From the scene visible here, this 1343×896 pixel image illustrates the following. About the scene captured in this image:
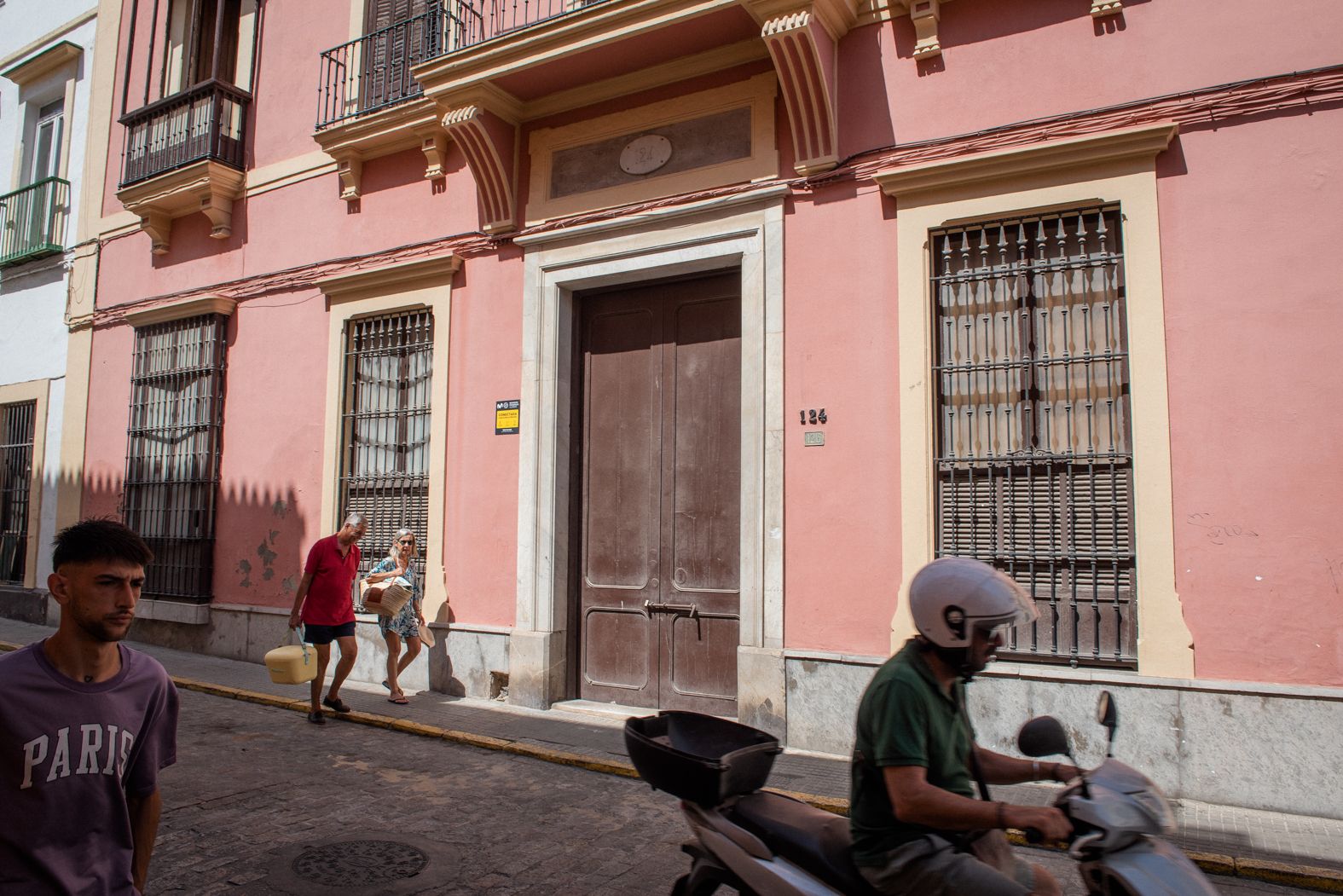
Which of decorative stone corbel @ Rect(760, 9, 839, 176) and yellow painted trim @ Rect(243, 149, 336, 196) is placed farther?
yellow painted trim @ Rect(243, 149, 336, 196)

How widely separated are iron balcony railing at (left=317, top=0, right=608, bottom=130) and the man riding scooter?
6.95 m

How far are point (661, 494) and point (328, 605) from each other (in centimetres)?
280

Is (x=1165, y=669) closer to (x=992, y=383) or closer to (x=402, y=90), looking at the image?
(x=992, y=383)

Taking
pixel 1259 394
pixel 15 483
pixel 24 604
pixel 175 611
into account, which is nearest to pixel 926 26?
pixel 1259 394

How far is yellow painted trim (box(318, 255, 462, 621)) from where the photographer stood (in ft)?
28.9

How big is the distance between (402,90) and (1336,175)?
785cm

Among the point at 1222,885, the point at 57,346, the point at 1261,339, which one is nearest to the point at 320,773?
the point at 1222,885

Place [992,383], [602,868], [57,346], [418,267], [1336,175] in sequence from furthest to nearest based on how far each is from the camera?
[57,346] < [418,267] < [992,383] < [1336,175] < [602,868]

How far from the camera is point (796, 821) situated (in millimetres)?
2689

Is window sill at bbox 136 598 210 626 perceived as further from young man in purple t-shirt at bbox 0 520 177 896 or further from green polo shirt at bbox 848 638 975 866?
green polo shirt at bbox 848 638 975 866

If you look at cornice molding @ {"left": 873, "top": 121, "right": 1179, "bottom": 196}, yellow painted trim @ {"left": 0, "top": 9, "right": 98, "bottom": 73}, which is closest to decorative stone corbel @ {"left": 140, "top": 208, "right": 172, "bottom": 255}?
yellow painted trim @ {"left": 0, "top": 9, "right": 98, "bottom": 73}

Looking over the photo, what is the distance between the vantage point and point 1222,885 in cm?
439

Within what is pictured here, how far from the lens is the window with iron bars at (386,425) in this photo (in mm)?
9211

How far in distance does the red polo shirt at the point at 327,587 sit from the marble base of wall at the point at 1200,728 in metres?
4.81
